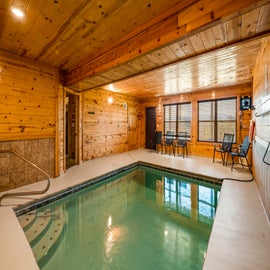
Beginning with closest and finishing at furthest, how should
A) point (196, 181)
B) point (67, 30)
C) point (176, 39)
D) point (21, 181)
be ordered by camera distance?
point (176, 39), point (67, 30), point (21, 181), point (196, 181)

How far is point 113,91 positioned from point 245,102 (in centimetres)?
457

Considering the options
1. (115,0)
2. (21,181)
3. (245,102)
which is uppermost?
(115,0)

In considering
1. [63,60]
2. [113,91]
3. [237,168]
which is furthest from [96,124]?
[237,168]

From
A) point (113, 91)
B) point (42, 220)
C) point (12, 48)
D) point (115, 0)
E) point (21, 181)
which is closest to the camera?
point (115, 0)

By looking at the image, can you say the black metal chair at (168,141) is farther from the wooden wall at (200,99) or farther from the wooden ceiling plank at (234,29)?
the wooden ceiling plank at (234,29)

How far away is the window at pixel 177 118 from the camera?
21.9ft

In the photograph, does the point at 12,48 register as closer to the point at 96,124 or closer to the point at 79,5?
the point at 79,5

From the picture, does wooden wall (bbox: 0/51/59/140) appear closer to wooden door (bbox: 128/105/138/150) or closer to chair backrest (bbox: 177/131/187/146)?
wooden door (bbox: 128/105/138/150)

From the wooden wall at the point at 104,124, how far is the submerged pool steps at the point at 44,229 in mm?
2927

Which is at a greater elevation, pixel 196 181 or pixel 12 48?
pixel 12 48

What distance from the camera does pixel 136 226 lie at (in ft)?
7.59

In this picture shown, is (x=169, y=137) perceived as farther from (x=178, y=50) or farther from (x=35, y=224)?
(x=35, y=224)

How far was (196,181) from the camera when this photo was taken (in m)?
4.04

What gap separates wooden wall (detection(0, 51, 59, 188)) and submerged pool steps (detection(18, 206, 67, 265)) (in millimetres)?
1109
